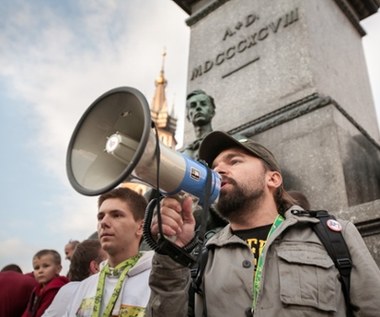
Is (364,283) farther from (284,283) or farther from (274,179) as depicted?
(274,179)

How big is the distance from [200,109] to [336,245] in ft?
12.7

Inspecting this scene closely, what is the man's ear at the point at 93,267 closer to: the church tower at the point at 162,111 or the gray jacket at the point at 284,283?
the gray jacket at the point at 284,283

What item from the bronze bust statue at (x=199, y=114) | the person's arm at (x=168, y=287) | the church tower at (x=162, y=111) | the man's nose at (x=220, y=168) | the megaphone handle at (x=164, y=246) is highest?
the church tower at (x=162, y=111)

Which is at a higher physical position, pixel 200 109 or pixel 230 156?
pixel 200 109

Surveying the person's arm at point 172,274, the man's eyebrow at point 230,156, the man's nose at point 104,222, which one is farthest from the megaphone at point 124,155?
the man's nose at point 104,222

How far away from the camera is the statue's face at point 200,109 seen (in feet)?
18.0

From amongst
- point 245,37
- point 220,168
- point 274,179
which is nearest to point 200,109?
point 245,37

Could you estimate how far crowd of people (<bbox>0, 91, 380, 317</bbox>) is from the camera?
1692 millimetres

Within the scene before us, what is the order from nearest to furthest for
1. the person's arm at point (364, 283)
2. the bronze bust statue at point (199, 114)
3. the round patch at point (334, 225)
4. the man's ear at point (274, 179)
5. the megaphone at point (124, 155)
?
1. the megaphone at point (124, 155)
2. the person's arm at point (364, 283)
3. the round patch at point (334, 225)
4. the man's ear at point (274, 179)
5. the bronze bust statue at point (199, 114)

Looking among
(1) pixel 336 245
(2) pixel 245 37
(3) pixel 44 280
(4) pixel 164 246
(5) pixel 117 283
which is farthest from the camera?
(2) pixel 245 37

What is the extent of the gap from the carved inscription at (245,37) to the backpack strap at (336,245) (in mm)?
4809

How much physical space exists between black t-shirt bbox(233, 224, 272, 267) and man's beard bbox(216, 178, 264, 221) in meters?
0.10

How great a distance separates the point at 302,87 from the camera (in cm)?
547

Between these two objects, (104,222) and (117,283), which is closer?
(117,283)
